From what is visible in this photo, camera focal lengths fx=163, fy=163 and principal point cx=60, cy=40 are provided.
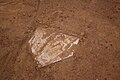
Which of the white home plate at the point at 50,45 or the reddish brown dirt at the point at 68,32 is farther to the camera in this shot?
the white home plate at the point at 50,45

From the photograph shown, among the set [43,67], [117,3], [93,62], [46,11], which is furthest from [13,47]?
[117,3]

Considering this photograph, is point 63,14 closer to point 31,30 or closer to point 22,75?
point 31,30

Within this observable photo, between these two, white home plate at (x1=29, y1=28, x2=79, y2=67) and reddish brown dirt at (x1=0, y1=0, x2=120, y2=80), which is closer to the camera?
reddish brown dirt at (x1=0, y1=0, x2=120, y2=80)

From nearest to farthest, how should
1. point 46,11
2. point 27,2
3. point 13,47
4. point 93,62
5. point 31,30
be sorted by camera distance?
point 93,62
point 13,47
point 31,30
point 46,11
point 27,2
